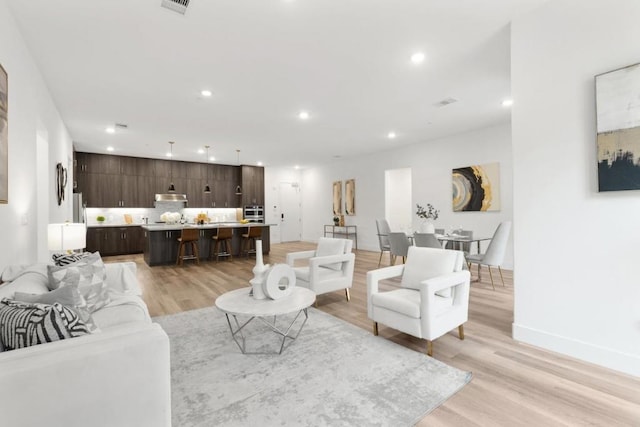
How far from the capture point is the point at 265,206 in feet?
37.7

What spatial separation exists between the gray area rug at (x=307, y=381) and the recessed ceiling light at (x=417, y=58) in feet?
10.1

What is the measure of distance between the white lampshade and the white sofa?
2.65 meters

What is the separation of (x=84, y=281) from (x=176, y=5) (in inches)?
95.9

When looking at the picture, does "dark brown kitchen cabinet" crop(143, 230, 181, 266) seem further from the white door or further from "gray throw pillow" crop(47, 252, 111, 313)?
the white door

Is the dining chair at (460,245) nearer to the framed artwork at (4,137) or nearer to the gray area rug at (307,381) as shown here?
the gray area rug at (307,381)

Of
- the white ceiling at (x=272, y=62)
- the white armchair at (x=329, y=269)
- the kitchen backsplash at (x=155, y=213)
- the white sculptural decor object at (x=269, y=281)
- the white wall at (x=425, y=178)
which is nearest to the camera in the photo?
the white ceiling at (x=272, y=62)

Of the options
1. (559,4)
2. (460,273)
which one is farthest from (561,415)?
(559,4)

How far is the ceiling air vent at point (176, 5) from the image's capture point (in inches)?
99.0

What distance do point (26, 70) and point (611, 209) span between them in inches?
217

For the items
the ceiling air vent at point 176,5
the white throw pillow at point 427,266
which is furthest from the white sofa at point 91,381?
the ceiling air vent at point 176,5

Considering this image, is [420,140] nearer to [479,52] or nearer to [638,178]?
[479,52]

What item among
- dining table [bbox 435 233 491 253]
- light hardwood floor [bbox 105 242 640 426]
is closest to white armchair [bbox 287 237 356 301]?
light hardwood floor [bbox 105 242 640 426]

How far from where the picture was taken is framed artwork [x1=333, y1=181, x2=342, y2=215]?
33.8 feet

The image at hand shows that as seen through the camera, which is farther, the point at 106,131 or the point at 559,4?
the point at 106,131
